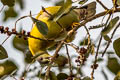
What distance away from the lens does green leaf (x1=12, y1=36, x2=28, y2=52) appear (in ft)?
4.60

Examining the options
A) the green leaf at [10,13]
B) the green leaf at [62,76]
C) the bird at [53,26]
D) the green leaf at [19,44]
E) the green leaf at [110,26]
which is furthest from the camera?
the green leaf at [10,13]

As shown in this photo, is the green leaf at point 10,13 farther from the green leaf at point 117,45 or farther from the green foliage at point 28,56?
the green leaf at point 117,45

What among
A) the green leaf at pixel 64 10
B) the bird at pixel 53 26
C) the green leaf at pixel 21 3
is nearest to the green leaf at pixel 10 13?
the green leaf at pixel 21 3

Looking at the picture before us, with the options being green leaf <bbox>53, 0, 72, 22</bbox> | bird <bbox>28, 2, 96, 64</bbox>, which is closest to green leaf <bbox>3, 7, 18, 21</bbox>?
bird <bbox>28, 2, 96, 64</bbox>

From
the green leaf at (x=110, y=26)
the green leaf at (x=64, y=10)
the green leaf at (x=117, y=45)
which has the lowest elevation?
the green leaf at (x=117, y=45)

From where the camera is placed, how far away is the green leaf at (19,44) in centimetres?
140

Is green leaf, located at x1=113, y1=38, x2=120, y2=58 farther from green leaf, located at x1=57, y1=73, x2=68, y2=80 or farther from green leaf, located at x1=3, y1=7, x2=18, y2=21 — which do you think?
green leaf, located at x1=3, y1=7, x2=18, y2=21

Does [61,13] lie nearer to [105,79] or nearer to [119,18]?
[119,18]

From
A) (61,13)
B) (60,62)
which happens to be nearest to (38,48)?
(60,62)

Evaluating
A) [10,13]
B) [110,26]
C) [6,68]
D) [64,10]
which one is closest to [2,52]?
[6,68]

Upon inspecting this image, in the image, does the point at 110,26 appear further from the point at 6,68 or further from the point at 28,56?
the point at 28,56

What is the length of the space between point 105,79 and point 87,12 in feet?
0.89

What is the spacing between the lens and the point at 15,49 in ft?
4.75

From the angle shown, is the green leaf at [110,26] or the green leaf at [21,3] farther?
the green leaf at [21,3]
